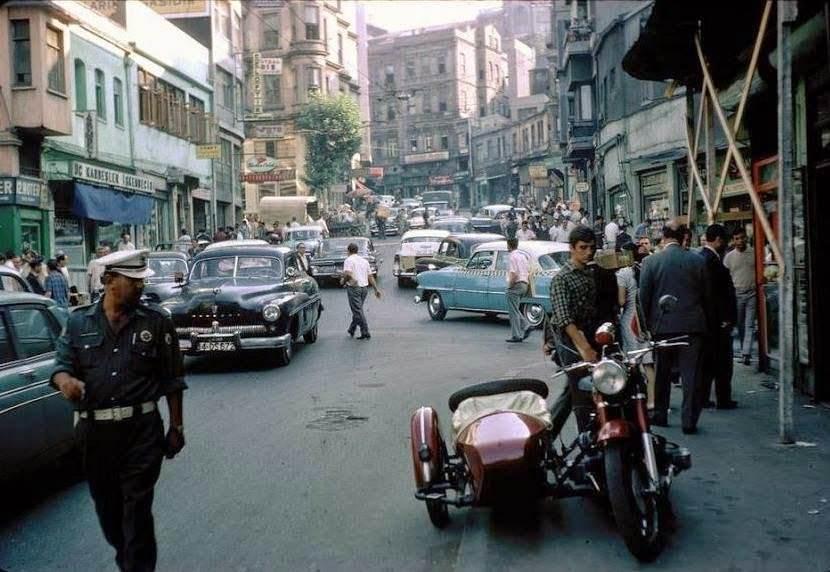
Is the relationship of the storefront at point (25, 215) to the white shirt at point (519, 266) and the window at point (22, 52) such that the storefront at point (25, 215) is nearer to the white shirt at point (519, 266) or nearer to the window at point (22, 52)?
the window at point (22, 52)

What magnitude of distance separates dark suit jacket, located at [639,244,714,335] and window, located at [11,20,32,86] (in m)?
21.5

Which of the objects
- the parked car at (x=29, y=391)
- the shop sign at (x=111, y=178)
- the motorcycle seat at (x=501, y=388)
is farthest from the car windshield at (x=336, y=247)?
the motorcycle seat at (x=501, y=388)

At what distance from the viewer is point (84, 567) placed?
6.14m

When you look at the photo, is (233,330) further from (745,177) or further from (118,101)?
(118,101)

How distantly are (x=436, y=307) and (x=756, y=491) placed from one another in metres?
15.2

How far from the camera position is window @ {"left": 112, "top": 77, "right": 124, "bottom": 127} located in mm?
34531

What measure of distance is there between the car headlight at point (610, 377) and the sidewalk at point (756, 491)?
1049 mm

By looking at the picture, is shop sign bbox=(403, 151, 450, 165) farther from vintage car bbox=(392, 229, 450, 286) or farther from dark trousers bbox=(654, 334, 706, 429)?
dark trousers bbox=(654, 334, 706, 429)

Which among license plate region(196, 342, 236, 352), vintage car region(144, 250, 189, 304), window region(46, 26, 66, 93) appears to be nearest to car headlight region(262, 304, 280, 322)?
license plate region(196, 342, 236, 352)

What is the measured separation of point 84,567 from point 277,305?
8.85 meters

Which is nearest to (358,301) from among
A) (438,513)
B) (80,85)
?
(438,513)

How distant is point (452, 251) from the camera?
2777 cm

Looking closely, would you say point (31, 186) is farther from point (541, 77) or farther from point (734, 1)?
point (541, 77)

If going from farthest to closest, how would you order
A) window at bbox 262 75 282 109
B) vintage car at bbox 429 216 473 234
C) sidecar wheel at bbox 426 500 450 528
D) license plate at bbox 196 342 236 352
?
window at bbox 262 75 282 109, vintage car at bbox 429 216 473 234, license plate at bbox 196 342 236 352, sidecar wheel at bbox 426 500 450 528
